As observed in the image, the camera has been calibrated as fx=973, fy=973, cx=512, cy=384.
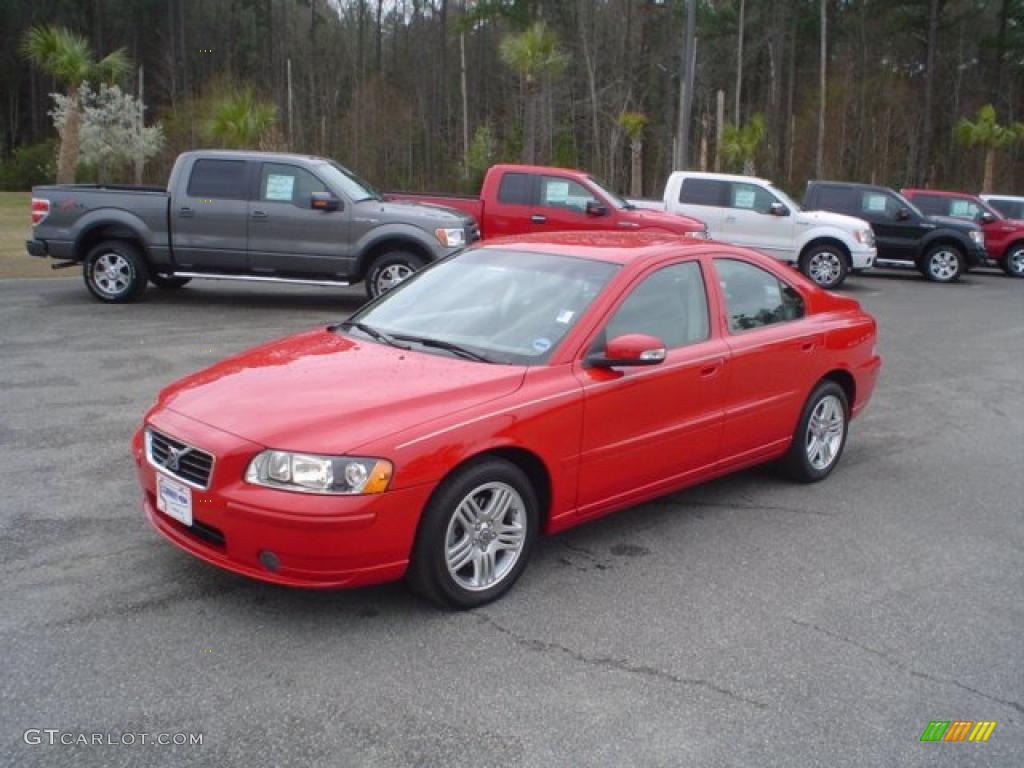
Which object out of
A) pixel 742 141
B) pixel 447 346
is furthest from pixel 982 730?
pixel 742 141

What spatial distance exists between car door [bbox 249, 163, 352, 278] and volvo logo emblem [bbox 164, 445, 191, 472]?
8.45 meters

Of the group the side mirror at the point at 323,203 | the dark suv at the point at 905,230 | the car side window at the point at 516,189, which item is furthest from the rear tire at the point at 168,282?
the dark suv at the point at 905,230

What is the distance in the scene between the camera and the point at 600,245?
17.3 feet

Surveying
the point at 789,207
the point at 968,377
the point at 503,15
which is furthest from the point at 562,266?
the point at 503,15

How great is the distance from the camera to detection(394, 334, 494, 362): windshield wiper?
4.46 m

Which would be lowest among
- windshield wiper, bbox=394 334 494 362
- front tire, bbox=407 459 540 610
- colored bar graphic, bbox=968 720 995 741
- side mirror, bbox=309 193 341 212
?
colored bar graphic, bbox=968 720 995 741

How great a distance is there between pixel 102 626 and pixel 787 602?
9.37ft

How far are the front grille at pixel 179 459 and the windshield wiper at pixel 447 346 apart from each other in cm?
124

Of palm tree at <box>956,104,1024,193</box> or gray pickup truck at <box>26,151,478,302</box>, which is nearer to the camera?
gray pickup truck at <box>26,151,478,302</box>

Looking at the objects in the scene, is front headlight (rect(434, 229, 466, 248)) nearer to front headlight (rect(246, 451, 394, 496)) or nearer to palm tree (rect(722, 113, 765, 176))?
front headlight (rect(246, 451, 394, 496))

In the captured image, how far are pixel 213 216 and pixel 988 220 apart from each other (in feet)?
57.6

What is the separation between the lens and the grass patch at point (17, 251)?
52.4ft

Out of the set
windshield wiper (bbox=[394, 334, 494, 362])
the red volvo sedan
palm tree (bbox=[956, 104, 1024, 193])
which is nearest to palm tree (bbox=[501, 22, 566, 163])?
palm tree (bbox=[956, 104, 1024, 193])

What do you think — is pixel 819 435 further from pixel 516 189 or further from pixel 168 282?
pixel 168 282
